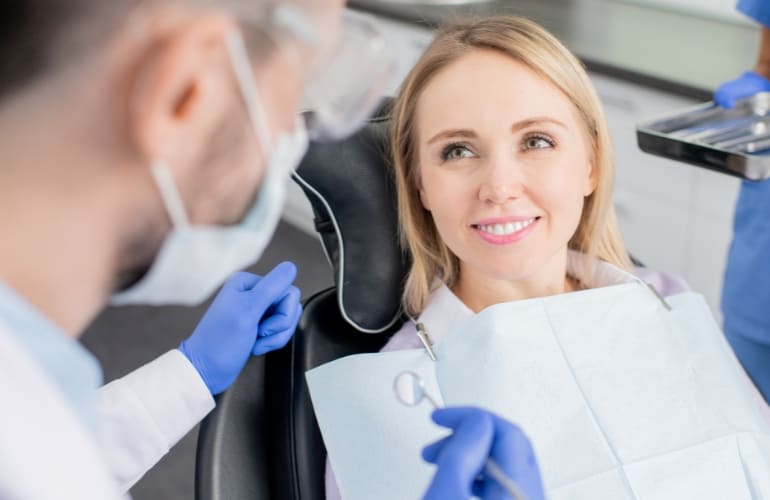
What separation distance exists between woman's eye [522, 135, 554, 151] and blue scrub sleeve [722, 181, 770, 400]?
0.56 metres

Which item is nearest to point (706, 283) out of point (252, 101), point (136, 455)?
point (136, 455)

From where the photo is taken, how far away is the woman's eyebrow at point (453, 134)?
1229mm

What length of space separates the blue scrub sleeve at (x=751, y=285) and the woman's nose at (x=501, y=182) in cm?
62

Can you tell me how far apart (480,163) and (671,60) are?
1.09 meters

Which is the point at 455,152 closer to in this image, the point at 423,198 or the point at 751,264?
the point at 423,198

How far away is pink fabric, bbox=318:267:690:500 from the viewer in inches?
46.7

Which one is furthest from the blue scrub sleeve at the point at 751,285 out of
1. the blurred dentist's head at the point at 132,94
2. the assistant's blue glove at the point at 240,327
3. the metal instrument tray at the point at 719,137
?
the blurred dentist's head at the point at 132,94

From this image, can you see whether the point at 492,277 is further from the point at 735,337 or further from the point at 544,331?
the point at 735,337

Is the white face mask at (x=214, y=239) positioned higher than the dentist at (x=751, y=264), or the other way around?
the white face mask at (x=214, y=239)

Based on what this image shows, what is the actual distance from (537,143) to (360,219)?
0.88 ft

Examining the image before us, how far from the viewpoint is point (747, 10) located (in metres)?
1.76

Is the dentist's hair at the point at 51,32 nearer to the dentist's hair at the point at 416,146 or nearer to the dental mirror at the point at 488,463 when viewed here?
the dental mirror at the point at 488,463

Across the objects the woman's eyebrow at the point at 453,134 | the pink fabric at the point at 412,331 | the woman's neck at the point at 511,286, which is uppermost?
the woman's eyebrow at the point at 453,134

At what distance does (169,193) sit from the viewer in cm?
67
